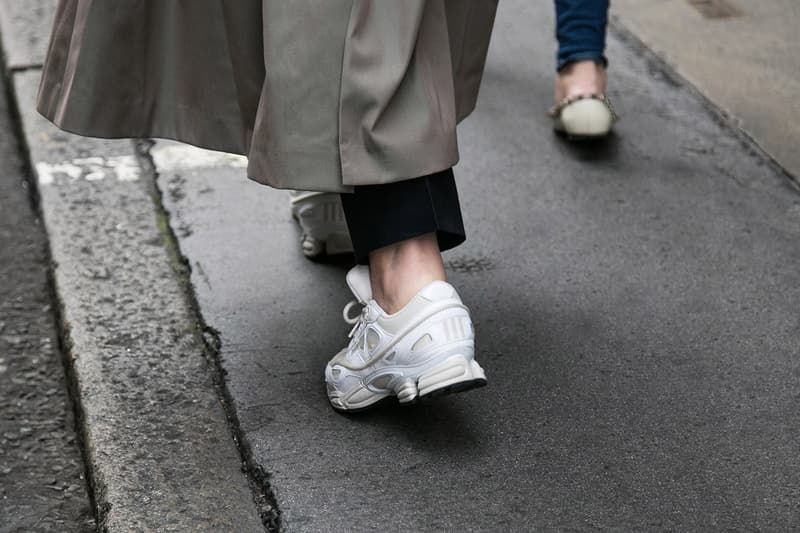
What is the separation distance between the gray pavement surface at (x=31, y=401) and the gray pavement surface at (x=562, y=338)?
28 centimetres

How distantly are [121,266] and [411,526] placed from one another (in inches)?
35.9

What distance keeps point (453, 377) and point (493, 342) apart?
15.8 inches

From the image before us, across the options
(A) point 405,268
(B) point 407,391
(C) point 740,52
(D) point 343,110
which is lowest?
(C) point 740,52

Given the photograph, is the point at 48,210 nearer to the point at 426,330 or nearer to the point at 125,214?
the point at 125,214

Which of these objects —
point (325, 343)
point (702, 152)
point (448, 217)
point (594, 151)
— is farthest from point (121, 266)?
point (702, 152)

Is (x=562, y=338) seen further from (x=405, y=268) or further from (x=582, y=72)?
(x=582, y=72)

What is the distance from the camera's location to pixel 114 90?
1.69 m

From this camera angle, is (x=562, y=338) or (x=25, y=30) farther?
(x=25, y=30)

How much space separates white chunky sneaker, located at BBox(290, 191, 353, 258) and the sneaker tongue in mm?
292

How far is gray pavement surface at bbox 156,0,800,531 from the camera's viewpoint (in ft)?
5.20

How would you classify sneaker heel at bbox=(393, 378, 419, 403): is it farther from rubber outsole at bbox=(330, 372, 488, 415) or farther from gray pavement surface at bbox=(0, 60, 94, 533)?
gray pavement surface at bbox=(0, 60, 94, 533)

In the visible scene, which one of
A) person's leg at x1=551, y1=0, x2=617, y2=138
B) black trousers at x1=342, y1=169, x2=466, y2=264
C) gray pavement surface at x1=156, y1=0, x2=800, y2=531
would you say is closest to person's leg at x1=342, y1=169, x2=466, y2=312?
black trousers at x1=342, y1=169, x2=466, y2=264

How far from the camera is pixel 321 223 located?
6.94 feet

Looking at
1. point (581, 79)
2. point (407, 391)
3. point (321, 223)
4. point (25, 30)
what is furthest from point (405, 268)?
point (25, 30)
